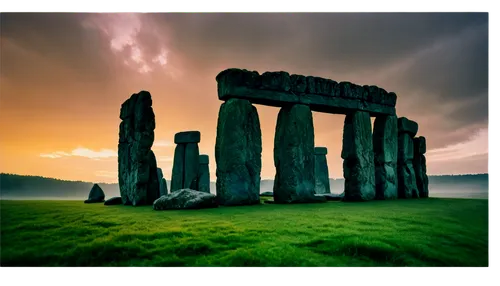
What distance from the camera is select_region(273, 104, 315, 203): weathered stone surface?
31.6ft

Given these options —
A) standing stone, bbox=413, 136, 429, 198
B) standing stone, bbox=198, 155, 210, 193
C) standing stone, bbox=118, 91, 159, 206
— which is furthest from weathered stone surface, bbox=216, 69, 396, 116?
standing stone, bbox=198, 155, 210, 193

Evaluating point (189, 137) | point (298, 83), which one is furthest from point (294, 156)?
point (189, 137)

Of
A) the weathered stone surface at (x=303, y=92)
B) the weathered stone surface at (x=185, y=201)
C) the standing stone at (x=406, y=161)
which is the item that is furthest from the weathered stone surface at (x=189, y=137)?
the standing stone at (x=406, y=161)

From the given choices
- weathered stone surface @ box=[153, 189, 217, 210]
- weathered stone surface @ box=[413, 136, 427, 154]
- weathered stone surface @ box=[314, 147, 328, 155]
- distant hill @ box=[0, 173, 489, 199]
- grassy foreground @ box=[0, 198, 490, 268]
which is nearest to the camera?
grassy foreground @ box=[0, 198, 490, 268]

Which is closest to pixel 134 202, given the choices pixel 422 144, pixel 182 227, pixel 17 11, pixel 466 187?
pixel 182 227

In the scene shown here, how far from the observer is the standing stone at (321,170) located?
1773 cm

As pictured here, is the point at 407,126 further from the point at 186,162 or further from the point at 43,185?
the point at 43,185

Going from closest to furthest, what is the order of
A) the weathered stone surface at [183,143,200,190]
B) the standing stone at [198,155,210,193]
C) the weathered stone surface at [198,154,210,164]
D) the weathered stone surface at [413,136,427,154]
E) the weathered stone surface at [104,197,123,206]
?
the weathered stone surface at [104,197,123,206] → the weathered stone surface at [413,136,427,154] → the weathered stone surface at [183,143,200,190] → the standing stone at [198,155,210,193] → the weathered stone surface at [198,154,210,164]

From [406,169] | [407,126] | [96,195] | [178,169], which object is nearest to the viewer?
[96,195]

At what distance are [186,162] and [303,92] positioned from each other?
597cm

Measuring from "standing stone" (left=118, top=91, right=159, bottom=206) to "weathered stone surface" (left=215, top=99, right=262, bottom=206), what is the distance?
6.98 feet

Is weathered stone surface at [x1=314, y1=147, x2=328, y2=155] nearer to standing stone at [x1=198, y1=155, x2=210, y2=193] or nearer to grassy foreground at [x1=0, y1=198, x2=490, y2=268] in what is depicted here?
standing stone at [x1=198, y1=155, x2=210, y2=193]

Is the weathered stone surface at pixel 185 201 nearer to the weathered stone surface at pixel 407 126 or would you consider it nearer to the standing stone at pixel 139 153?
the standing stone at pixel 139 153

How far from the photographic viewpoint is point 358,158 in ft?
35.2
